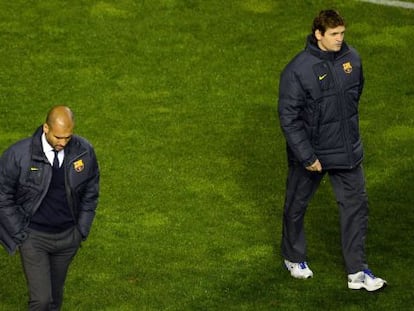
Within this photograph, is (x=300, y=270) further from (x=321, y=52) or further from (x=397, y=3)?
(x=397, y=3)

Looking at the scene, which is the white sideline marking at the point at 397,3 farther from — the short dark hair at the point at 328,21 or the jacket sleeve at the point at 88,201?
the jacket sleeve at the point at 88,201

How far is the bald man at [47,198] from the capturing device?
1122 cm

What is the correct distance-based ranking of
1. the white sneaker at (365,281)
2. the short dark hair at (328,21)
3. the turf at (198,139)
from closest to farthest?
the short dark hair at (328,21) < the white sneaker at (365,281) < the turf at (198,139)

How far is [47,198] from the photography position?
11.4 m

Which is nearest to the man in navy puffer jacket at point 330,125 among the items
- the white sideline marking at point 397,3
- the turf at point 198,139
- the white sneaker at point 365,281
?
the white sneaker at point 365,281

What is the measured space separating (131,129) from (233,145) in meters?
1.27

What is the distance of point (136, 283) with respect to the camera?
13.4 metres

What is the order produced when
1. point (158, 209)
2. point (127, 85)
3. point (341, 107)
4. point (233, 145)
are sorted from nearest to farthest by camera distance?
1. point (341, 107)
2. point (158, 209)
3. point (233, 145)
4. point (127, 85)

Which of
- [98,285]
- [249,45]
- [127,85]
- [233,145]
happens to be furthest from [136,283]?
[249,45]

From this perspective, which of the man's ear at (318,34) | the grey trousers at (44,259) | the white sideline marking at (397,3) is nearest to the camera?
the grey trousers at (44,259)

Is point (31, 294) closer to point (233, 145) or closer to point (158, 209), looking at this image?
point (158, 209)

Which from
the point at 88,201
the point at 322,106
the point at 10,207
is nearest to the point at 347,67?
the point at 322,106

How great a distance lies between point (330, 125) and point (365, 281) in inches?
58.3

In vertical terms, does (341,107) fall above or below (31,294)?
above
